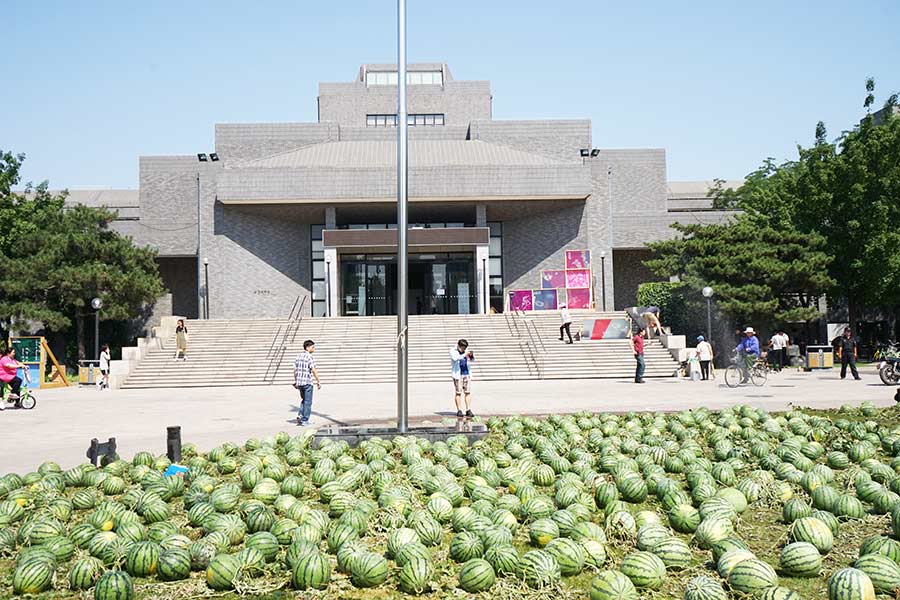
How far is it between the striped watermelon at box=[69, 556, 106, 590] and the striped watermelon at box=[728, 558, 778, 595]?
13.7ft

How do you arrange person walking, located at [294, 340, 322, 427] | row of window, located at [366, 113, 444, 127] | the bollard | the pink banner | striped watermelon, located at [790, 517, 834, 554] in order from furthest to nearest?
row of window, located at [366, 113, 444, 127], the pink banner, person walking, located at [294, 340, 322, 427], the bollard, striped watermelon, located at [790, 517, 834, 554]

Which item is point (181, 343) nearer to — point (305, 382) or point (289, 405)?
point (289, 405)

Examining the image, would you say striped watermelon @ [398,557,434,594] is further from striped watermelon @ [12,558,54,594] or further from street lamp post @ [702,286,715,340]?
street lamp post @ [702,286,715,340]

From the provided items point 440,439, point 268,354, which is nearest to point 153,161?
point 268,354

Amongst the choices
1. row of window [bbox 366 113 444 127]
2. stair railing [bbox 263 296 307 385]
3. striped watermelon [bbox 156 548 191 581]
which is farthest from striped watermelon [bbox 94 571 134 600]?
row of window [bbox 366 113 444 127]

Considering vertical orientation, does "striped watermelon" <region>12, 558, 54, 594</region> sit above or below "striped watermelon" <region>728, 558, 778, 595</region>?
below

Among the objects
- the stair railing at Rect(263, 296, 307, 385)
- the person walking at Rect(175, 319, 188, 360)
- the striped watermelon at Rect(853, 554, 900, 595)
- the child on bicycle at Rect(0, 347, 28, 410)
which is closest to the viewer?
the striped watermelon at Rect(853, 554, 900, 595)

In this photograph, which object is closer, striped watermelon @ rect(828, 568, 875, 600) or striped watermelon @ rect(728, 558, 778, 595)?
striped watermelon @ rect(828, 568, 875, 600)

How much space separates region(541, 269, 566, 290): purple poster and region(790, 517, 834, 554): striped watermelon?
35.8m

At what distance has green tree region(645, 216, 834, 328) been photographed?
32594 mm

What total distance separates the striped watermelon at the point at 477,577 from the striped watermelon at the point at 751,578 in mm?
1469

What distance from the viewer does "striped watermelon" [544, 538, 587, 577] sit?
5059mm

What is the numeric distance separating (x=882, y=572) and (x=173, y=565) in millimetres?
4607

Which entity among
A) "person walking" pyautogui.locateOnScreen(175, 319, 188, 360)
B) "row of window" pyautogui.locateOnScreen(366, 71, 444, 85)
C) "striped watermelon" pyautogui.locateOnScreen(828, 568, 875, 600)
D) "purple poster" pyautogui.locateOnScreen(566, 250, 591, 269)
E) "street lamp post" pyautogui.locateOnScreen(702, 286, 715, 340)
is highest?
"row of window" pyautogui.locateOnScreen(366, 71, 444, 85)
